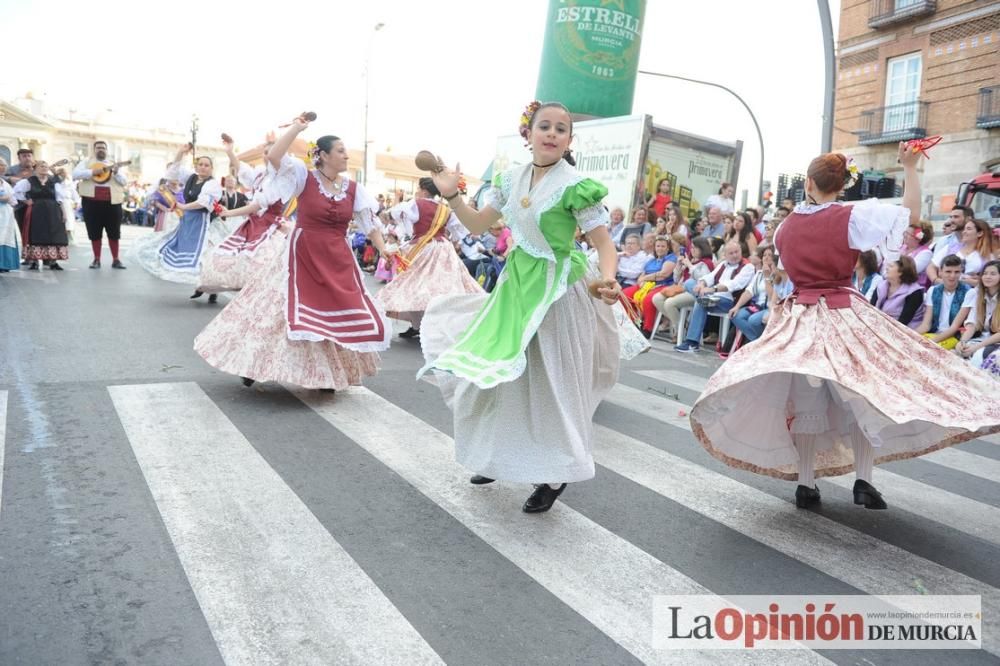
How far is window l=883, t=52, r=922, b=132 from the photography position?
929 inches

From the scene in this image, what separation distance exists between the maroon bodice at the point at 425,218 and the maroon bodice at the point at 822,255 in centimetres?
→ 560

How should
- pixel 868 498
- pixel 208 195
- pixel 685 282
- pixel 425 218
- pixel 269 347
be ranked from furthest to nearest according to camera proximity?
1. pixel 208 195
2. pixel 685 282
3. pixel 425 218
4. pixel 269 347
5. pixel 868 498

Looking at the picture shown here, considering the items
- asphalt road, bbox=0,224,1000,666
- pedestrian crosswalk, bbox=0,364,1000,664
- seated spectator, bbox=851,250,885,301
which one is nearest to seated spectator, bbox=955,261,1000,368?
seated spectator, bbox=851,250,885,301

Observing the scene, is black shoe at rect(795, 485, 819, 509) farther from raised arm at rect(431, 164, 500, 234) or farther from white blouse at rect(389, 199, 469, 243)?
white blouse at rect(389, 199, 469, 243)

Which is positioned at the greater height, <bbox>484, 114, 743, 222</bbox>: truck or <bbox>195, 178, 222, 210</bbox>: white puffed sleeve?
<bbox>484, 114, 743, 222</bbox>: truck

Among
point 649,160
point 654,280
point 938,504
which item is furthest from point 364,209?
point 649,160

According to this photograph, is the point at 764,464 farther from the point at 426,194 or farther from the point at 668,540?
the point at 426,194

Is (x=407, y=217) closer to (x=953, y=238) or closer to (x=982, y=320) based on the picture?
(x=982, y=320)

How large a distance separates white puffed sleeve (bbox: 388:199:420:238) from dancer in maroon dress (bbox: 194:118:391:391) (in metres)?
2.91

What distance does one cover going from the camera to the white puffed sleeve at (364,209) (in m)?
6.57

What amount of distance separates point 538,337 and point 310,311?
2598mm

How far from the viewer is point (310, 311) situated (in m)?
6.19

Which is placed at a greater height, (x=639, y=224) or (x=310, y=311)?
(x=639, y=224)

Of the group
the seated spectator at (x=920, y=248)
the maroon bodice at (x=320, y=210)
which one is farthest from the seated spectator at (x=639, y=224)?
the maroon bodice at (x=320, y=210)
